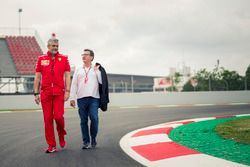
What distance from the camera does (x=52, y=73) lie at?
217 inches

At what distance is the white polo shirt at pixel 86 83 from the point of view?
229 inches

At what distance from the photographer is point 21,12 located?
38.0 metres

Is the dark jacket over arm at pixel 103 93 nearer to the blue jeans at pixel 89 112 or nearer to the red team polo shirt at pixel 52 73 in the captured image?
the blue jeans at pixel 89 112

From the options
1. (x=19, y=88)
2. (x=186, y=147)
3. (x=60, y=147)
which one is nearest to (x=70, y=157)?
(x=60, y=147)

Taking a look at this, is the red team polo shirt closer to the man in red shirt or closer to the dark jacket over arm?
the man in red shirt

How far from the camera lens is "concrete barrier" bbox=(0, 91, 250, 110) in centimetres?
2141

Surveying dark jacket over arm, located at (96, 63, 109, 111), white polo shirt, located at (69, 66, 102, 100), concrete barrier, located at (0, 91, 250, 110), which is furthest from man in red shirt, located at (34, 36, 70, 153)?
concrete barrier, located at (0, 91, 250, 110)

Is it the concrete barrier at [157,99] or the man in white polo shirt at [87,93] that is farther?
the concrete barrier at [157,99]

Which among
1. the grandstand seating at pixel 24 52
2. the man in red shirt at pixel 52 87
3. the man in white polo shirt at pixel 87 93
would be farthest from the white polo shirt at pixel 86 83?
the grandstand seating at pixel 24 52

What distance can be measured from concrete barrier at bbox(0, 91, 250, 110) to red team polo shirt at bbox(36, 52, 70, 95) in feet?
53.8

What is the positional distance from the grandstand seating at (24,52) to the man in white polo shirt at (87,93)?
877 inches

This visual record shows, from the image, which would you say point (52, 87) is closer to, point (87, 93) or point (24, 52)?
point (87, 93)

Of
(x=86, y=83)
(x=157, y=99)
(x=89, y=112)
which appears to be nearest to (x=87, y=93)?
(x=86, y=83)

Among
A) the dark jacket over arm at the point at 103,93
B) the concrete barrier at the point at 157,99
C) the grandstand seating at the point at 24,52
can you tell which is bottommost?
the concrete barrier at the point at 157,99
